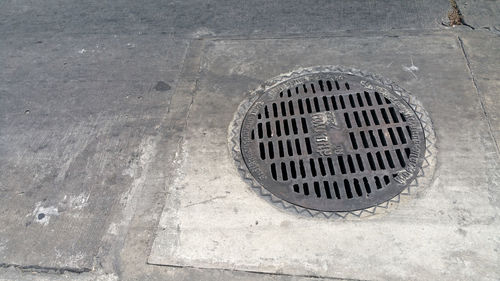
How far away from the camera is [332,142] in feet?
8.54

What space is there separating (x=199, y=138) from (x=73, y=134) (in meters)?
1.11

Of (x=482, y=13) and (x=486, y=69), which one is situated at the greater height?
(x=482, y=13)

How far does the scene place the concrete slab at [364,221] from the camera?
2.08 meters

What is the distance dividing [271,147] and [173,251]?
101cm

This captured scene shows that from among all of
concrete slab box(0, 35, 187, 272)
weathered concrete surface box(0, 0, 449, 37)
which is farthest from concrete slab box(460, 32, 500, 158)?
concrete slab box(0, 35, 187, 272)

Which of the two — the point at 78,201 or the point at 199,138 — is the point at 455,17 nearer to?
the point at 199,138

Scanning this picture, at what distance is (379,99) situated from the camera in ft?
9.32

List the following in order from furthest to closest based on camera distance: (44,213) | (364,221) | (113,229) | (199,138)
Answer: (199,138)
(44,213)
(113,229)
(364,221)

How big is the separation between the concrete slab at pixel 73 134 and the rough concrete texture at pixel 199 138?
0.01 m

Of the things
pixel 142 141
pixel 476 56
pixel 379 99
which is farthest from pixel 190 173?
pixel 476 56

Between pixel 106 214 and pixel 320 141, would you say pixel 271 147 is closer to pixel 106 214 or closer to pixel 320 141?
pixel 320 141

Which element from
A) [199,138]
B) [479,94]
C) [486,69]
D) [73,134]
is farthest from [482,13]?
[73,134]

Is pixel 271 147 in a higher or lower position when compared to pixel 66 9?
lower

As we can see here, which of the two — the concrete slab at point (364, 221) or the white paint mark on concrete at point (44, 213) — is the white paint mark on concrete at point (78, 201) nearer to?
the white paint mark on concrete at point (44, 213)
